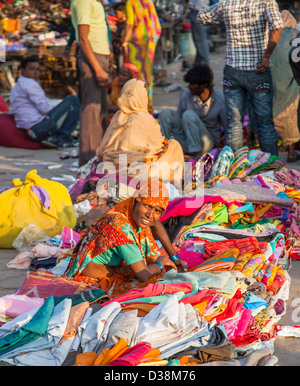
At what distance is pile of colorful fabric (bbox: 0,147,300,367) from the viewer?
9.37 feet

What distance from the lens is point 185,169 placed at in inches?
219

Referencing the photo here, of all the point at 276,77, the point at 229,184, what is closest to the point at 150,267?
the point at 229,184

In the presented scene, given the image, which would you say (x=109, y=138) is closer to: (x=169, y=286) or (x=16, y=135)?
(x=169, y=286)

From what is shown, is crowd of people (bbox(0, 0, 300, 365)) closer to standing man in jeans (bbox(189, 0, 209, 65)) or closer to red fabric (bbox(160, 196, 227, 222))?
red fabric (bbox(160, 196, 227, 222))

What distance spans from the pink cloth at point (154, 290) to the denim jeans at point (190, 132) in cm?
321

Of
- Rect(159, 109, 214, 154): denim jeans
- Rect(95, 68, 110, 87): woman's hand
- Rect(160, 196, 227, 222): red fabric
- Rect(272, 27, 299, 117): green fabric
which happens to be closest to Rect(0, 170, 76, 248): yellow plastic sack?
Rect(160, 196, 227, 222): red fabric

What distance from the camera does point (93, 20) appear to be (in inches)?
250

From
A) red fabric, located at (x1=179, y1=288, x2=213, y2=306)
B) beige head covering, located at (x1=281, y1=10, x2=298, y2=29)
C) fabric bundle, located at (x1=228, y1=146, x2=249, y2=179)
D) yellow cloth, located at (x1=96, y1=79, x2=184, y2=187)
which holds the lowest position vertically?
red fabric, located at (x1=179, y1=288, x2=213, y2=306)

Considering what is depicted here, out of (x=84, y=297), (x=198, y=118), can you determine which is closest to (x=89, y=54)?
(x=198, y=118)

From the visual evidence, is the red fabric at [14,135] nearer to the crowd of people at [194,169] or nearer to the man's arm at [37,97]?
the crowd of people at [194,169]

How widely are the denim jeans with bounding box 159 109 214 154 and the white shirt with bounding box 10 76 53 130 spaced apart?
7.25 ft

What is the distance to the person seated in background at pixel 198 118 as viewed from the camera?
6.45 m

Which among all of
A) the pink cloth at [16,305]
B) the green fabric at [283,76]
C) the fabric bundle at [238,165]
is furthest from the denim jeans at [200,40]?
the pink cloth at [16,305]

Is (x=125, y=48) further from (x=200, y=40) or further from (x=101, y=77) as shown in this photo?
(x=200, y=40)
